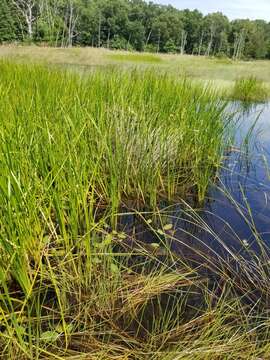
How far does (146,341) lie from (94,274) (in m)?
0.47

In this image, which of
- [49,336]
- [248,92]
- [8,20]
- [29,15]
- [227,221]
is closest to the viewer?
[49,336]

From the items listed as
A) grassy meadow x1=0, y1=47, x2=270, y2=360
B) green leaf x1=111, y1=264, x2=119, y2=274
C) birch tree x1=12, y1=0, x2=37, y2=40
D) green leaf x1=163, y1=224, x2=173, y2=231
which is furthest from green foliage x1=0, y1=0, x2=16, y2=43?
green leaf x1=111, y1=264, x2=119, y2=274

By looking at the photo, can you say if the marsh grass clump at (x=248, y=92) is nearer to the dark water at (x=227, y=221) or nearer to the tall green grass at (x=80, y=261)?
the dark water at (x=227, y=221)

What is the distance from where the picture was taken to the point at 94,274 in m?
1.82

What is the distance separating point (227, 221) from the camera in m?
2.89

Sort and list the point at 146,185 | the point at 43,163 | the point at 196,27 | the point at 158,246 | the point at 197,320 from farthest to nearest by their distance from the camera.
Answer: the point at 196,27 → the point at 146,185 → the point at 158,246 → the point at 43,163 → the point at 197,320

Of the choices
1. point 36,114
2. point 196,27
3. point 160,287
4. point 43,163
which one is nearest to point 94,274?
point 160,287

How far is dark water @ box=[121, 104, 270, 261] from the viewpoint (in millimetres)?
2387

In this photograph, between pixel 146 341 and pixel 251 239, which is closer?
pixel 146 341

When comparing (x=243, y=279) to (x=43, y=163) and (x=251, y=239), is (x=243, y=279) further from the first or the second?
(x=43, y=163)

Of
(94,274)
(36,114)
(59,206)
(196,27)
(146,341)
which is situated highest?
(196,27)

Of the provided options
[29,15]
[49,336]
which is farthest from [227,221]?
[29,15]

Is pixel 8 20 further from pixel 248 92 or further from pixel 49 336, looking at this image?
pixel 248 92

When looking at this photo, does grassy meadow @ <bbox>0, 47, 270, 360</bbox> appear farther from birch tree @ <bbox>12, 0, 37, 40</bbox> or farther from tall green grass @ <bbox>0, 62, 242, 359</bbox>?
birch tree @ <bbox>12, 0, 37, 40</bbox>
